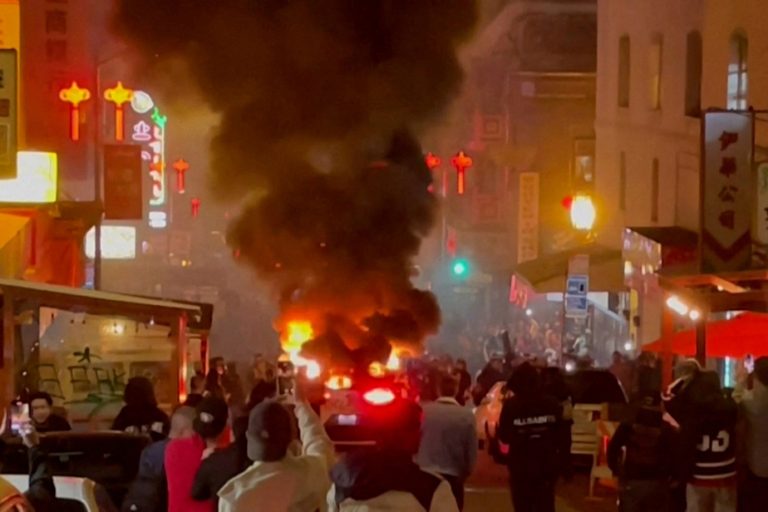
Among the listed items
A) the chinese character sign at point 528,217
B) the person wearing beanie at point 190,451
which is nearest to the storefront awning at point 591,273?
the chinese character sign at point 528,217

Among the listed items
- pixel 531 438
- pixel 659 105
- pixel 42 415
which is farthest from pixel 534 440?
pixel 659 105

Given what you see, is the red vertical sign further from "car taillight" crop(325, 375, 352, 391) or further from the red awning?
the red awning

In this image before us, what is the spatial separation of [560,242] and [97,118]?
16.0m

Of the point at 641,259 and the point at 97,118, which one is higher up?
the point at 97,118

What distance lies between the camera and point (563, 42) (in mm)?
43562

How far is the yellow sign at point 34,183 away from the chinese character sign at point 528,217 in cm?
2045

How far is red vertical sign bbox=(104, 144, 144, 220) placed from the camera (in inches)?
1054

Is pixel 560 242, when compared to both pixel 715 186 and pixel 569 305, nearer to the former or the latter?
pixel 569 305

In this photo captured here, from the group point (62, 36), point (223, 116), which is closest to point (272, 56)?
point (223, 116)

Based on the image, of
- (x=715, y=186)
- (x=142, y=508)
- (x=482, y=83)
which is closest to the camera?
(x=142, y=508)

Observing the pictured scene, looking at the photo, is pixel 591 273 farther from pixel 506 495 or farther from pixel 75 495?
pixel 75 495

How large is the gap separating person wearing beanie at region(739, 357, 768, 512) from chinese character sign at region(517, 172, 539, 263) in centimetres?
2893

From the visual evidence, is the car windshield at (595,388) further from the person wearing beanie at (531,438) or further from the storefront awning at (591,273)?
the storefront awning at (591,273)

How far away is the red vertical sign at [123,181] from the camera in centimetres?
2678
